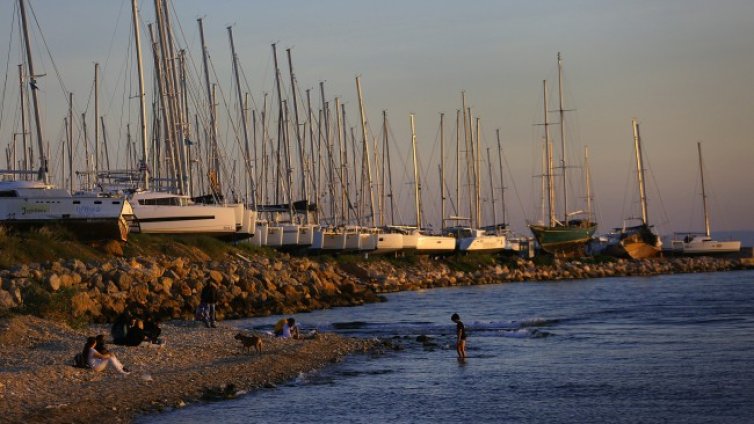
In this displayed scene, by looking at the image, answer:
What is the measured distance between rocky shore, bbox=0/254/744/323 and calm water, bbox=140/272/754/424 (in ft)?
7.39

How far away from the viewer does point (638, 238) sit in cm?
10394

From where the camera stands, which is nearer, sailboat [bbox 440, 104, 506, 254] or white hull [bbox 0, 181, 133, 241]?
white hull [bbox 0, 181, 133, 241]

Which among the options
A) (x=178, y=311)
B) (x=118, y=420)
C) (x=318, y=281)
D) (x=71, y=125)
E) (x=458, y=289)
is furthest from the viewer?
(x=71, y=125)

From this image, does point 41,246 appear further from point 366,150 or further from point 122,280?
point 366,150

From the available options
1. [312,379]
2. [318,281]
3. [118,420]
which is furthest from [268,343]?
[318,281]

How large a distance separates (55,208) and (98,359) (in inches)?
1071

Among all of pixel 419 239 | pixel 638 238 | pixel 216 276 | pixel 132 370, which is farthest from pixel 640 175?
pixel 132 370

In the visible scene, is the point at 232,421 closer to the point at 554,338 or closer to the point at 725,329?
the point at 554,338

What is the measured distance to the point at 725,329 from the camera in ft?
127

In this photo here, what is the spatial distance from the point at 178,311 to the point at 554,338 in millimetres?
13629

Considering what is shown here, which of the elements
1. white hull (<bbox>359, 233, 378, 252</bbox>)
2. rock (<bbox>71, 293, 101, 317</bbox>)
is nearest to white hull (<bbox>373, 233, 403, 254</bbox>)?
white hull (<bbox>359, 233, 378, 252</bbox>)

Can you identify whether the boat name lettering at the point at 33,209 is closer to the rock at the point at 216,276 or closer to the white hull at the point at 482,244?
the rock at the point at 216,276

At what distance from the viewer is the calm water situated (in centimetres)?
2105

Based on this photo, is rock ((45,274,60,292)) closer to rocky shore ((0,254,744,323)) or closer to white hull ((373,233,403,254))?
rocky shore ((0,254,744,323))
